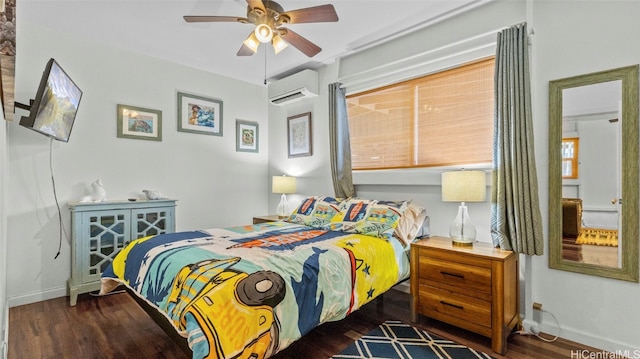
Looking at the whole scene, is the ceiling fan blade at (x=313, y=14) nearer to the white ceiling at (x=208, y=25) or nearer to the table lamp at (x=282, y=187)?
the white ceiling at (x=208, y=25)

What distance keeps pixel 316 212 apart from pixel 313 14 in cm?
188

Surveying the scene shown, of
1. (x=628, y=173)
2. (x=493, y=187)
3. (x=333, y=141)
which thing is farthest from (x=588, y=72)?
(x=333, y=141)

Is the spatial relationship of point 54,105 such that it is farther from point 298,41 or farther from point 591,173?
point 591,173

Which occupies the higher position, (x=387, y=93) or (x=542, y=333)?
(x=387, y=93)

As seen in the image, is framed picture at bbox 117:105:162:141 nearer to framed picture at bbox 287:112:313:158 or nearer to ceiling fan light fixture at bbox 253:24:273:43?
framed picture at bbox 287:112:313:158

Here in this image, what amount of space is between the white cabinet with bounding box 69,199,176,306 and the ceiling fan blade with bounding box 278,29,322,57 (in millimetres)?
2192

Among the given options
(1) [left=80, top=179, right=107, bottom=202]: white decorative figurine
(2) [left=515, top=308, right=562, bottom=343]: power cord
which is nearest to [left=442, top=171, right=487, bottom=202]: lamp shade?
(2) [left=515, top=308, right=562, bottom=343]: power cord

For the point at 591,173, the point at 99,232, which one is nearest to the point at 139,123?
the point at 99,232

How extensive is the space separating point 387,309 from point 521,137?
180cm

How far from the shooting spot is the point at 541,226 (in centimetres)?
219

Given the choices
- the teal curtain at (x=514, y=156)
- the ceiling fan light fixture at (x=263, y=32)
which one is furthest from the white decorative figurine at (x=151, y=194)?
the teal curtain at (x=514, y=156)

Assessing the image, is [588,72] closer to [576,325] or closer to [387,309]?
[576,325]

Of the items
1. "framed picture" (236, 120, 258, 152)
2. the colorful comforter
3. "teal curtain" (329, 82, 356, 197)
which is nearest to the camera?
the colorful comforter

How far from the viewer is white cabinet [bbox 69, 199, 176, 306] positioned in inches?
109
